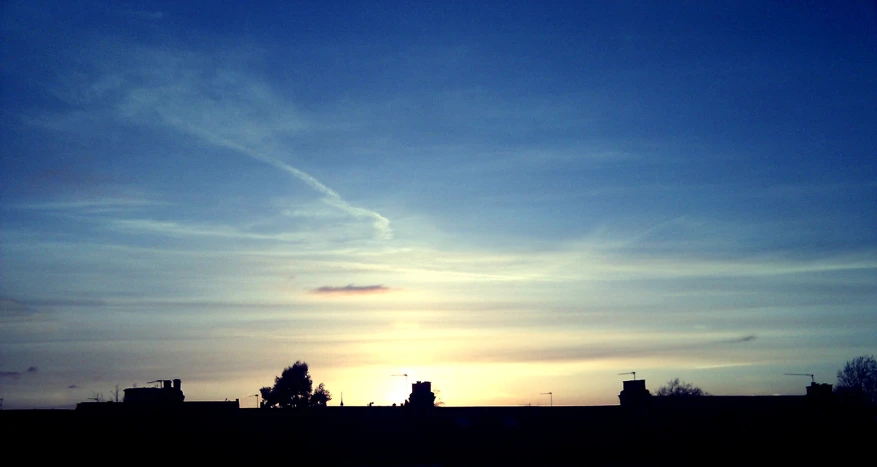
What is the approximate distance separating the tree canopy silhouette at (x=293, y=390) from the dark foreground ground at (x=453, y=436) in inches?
2710

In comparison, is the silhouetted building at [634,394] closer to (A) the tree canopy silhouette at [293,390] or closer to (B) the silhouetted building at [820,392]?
(B) the silhouetted building at [820,392]

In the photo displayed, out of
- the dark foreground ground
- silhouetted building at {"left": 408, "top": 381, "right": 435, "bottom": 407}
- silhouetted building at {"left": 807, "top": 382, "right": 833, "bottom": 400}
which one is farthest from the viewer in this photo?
silhouetted building at {"left": 807, "top": 382, "right": 833, "bottom": 400}

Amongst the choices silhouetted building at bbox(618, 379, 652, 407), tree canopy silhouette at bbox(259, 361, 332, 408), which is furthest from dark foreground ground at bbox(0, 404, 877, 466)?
tree canopy silhouette at bbox(259, 361, 332, 408)

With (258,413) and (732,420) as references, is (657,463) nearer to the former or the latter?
(732,420)

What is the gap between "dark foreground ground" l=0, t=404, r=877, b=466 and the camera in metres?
42.4

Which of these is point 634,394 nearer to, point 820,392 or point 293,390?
point 820,392

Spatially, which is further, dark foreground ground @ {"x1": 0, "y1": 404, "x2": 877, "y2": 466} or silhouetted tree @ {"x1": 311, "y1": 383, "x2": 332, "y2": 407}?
silhouetted tree @ {"x1": 311, "y1": 383, "x2": 332, "y2": 407}

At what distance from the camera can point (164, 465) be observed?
1607 inches

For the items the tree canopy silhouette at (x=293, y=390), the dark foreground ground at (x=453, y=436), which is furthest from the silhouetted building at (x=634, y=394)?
the tree canopy silhouette at (x=293, y=390)

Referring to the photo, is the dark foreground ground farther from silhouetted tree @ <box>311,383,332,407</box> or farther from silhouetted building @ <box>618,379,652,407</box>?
silhouetted tree @ <box>311,383,332,407</box>

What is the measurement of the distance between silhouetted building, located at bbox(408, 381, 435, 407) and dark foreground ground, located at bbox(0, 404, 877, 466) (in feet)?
4.64

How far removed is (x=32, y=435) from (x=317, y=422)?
52.8 ft

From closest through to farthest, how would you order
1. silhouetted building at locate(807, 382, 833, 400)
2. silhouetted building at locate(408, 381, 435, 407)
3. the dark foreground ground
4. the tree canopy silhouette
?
the dark foreground ground < silhouetted building at locate(408, 381, 435, 407) < silhouetted building at locate(807, 382, 833, 400) < the tree canopy silhouette

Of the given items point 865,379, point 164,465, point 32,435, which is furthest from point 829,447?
point 865,379
